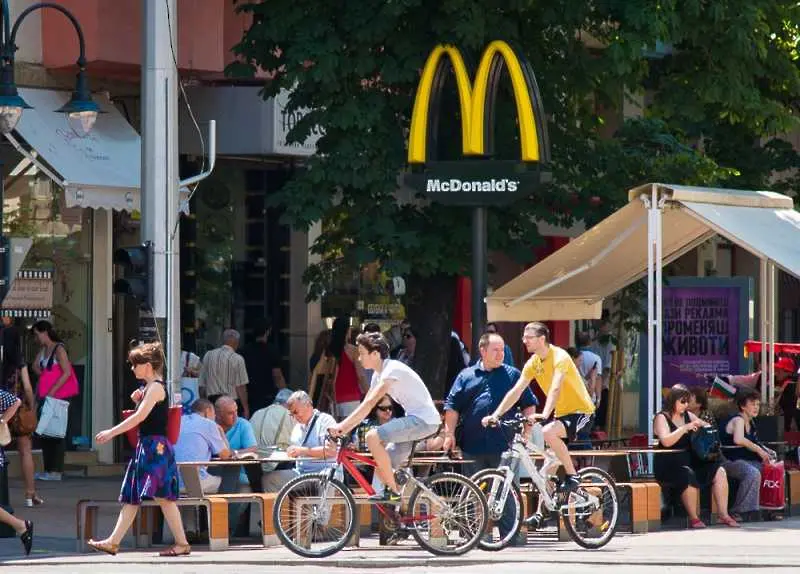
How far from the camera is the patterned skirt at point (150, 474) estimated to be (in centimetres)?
1480

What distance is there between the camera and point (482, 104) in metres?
19.0

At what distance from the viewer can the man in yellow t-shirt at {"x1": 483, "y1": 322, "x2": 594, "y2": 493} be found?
51.2 ft

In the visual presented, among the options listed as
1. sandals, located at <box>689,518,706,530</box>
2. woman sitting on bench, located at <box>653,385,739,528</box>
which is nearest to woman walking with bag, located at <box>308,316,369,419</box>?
woman sitting on bench, located at <box>653,385,739,528</box>

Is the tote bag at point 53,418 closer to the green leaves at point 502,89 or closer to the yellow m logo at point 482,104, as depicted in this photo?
the green leaves at point 502,89

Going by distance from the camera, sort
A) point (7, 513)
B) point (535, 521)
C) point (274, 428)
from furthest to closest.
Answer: point (274, 428) → point (535, 521) → point (7, 513)

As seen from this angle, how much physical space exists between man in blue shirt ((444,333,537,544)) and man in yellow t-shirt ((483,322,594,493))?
0.15 meters

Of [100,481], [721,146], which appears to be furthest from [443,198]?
[721,146]

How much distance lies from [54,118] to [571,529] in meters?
8.86

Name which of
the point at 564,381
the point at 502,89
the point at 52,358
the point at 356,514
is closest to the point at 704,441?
A: the point at 564,381

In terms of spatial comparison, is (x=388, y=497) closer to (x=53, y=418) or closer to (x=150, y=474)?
(x=150, y=474)

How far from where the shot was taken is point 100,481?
868 inches

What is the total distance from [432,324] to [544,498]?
5743mm

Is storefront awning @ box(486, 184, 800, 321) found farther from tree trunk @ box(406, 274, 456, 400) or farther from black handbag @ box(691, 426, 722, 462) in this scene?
black handbag @ box(691, 426, 722, 462)

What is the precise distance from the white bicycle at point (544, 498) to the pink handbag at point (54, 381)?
6.69 meters
